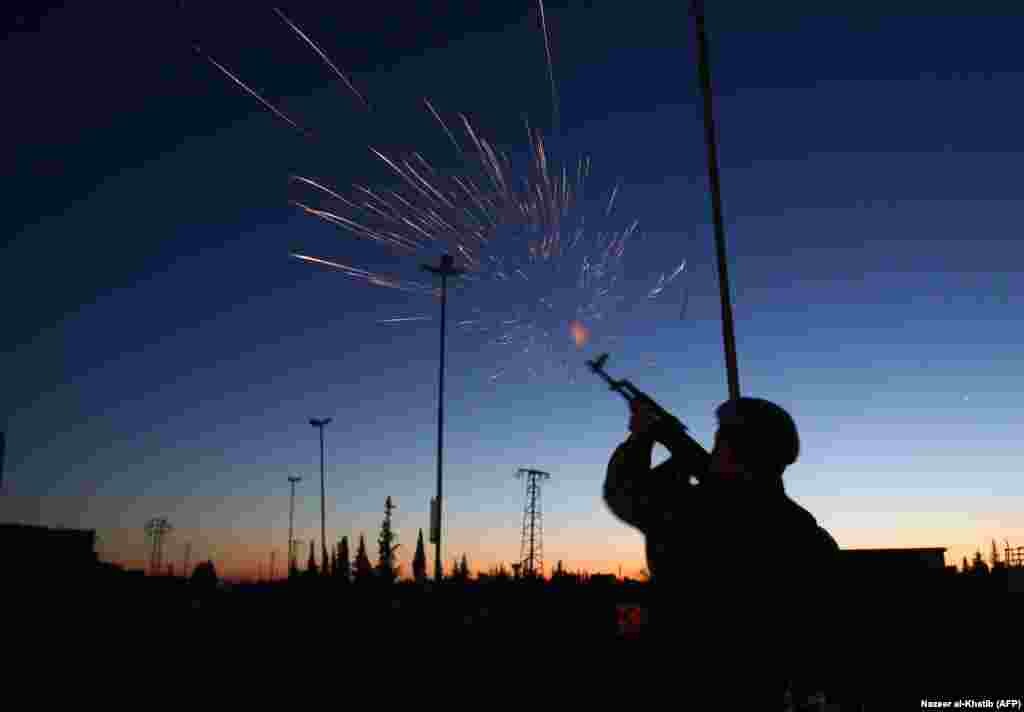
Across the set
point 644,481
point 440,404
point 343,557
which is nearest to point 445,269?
point 440,404

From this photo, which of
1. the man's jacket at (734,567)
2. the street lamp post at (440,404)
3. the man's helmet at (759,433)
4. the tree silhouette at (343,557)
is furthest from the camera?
the tree silhouette at (343,557)

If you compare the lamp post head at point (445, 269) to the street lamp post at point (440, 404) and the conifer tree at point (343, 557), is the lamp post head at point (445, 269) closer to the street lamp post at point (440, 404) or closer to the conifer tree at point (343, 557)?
the street lamp post at point (440, 404)

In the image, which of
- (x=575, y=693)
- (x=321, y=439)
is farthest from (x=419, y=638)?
(x=321, y=439)

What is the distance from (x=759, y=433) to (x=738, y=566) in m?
0.46

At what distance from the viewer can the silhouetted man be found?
1.95m

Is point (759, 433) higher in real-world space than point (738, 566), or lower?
higher

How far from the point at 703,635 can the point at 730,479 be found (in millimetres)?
459

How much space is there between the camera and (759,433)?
87.7 inches

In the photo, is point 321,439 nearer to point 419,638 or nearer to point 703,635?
point 419,638

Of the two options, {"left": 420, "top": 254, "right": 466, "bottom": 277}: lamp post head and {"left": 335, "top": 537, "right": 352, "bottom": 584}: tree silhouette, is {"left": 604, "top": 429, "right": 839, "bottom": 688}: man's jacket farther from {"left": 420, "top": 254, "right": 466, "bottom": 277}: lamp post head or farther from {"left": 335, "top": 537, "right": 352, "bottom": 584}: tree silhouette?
{"left": 335, "top": 537, "right": 352, "bottom": 584}: tree silhouette

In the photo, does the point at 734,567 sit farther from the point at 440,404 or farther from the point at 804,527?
the point at 440,404

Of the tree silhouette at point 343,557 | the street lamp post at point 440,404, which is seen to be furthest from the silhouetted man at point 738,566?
the tree silhouette at point 343,557

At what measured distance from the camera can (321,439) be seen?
66562 millimetres

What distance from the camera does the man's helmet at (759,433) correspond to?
2209mm
